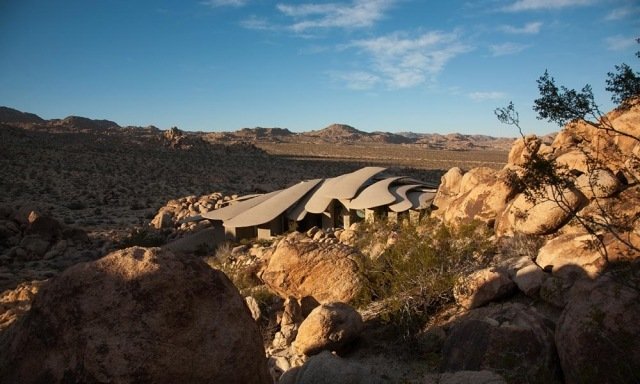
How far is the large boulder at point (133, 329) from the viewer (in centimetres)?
261

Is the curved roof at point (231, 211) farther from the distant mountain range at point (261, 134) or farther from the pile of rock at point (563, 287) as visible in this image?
the distant mountain range at point (261, 134)

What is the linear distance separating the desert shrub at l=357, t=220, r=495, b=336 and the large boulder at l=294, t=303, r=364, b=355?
0.63 metres

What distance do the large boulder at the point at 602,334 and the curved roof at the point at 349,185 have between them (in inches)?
319

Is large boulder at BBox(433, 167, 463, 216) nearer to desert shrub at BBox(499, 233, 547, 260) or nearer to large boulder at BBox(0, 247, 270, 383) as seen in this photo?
desert shrub at BBox(499, 233, 547, 260)

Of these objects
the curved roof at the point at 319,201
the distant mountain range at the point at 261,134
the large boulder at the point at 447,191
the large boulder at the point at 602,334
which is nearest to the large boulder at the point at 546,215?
the large boulder at the point at 602,334

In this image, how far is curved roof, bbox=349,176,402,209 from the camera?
11.0 m

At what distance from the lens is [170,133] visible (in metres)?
44.2

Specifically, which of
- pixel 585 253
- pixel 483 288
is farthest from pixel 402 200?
pixel 585 253

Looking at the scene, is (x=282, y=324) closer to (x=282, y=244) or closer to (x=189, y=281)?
(x=282, y=244)

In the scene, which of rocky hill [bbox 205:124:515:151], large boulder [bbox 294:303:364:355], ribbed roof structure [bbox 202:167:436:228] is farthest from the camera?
rocky hill [bbox 205:124:515:151]

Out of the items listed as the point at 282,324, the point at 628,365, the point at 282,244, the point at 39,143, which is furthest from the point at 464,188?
the point at 39,143

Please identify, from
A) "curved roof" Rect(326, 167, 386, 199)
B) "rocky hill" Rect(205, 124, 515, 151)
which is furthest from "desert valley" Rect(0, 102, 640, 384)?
"rocky hill" Rect(205, 124, 515, 151)

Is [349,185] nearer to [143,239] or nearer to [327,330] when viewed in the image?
[143,239]

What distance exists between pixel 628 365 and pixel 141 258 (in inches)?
134
